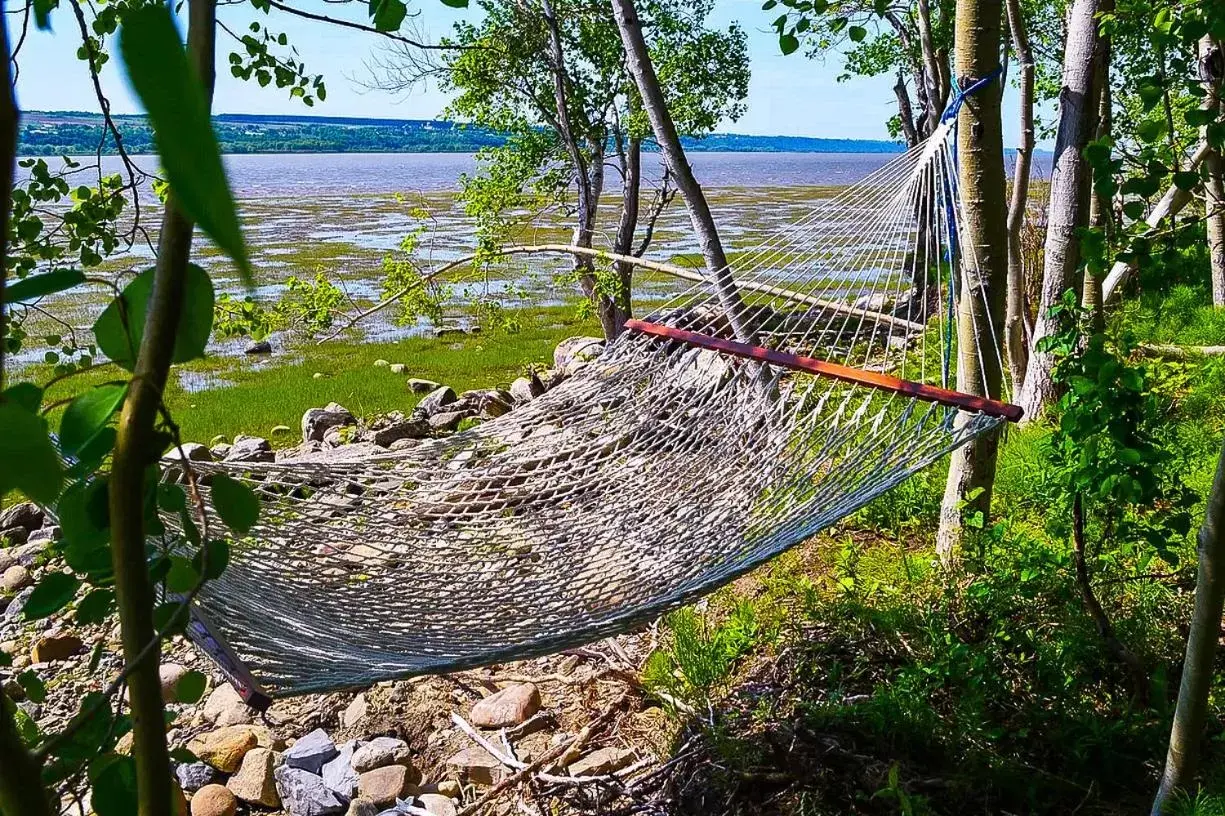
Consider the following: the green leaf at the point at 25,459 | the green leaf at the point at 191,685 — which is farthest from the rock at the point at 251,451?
the green leaf at the point at 25,459

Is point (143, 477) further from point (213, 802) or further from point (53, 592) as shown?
point (213, 802)

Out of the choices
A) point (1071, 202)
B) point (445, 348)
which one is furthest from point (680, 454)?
point (445, 348)

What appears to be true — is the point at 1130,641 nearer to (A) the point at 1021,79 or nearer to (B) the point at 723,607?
(B) the point at 723,607

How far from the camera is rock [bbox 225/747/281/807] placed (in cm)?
211

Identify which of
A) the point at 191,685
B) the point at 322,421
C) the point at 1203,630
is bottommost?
the point at 322,421

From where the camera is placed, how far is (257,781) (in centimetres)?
212

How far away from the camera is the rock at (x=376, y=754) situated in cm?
211

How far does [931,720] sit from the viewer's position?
1736mm

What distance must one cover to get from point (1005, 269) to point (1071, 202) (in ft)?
2.99

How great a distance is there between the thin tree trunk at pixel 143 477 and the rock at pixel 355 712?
210cm

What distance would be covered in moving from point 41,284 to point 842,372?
1680 millimetres

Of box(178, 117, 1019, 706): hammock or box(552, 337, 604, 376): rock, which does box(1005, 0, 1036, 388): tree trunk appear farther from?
box(552, 337, 604, 376): rock

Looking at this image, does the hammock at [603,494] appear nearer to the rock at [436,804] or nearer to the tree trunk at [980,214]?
the tree trunk at [980,214]

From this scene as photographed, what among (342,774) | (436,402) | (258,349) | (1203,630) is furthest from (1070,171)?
(258,349)
